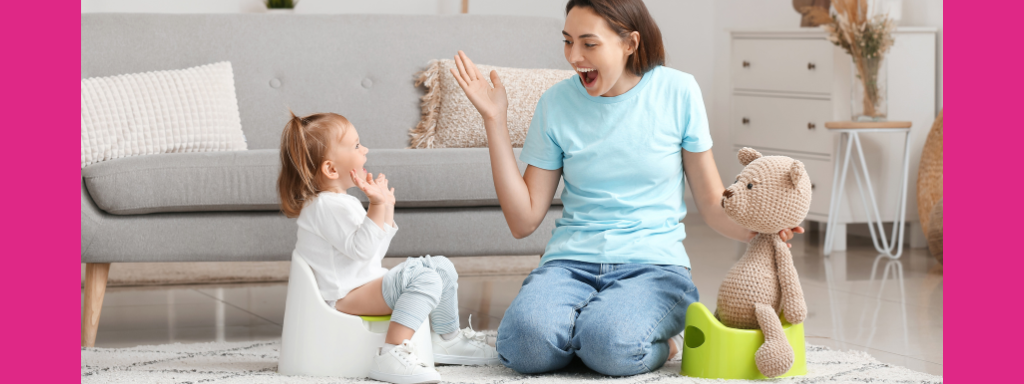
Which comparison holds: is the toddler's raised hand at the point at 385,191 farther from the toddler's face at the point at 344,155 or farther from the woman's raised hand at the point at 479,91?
the woman's raised hand at the point at 479,91

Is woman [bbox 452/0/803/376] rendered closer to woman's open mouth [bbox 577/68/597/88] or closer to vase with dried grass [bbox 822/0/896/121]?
woman's open mouth [bbox 577/68/597/88]

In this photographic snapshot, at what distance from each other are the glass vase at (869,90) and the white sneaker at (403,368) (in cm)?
233

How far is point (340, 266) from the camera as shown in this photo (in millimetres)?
1531

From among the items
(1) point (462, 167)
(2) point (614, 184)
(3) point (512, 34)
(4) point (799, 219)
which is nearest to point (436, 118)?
(3) point (512, 34)

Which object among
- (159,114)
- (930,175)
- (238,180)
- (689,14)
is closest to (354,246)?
(238,180)

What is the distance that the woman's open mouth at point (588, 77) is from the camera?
1.54 m

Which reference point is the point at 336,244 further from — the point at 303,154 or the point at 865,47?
Answer: the point at 865,47

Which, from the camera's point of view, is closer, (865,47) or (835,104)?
(865,47)

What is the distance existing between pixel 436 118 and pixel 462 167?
537 millimetres

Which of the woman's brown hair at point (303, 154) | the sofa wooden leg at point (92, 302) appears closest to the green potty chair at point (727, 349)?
the woman's brown hair at point (303, 154)

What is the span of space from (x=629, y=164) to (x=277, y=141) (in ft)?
3.97

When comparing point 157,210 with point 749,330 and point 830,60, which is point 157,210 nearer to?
point 749,330

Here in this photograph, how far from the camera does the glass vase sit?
3.26 metres

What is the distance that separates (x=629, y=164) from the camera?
1.56 metres
